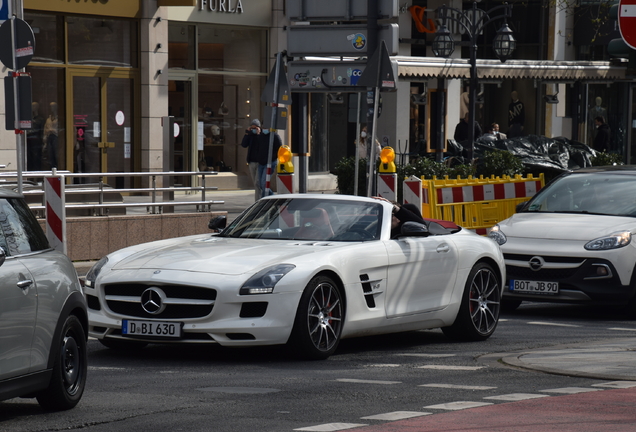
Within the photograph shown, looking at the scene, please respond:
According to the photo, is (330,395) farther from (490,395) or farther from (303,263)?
(303,263)

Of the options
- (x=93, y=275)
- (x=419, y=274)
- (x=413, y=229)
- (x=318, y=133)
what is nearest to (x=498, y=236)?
(x=419, y=274)

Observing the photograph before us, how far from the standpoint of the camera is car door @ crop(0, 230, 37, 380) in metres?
Answer: 6.26

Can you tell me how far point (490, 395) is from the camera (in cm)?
772

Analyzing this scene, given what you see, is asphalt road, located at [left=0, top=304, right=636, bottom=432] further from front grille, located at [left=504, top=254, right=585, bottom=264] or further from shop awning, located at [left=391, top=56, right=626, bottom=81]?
shop awning, located at [left=391, top=56, right=626, bottom=81]

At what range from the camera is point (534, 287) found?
12.5 meters

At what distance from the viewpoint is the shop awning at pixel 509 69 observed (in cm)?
2836

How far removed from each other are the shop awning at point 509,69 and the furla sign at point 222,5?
408 centimetres

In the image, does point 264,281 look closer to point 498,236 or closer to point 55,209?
point 498,236

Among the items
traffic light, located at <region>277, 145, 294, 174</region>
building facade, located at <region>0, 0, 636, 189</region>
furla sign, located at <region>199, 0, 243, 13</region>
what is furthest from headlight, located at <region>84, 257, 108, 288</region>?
furla sign, located at <region>199, 0, 243, 13</region>

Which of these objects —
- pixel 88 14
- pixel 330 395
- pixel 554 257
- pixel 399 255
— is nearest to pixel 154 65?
pixel 88 14

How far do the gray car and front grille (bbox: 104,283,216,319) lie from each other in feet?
4.85

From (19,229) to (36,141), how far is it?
18727 mm

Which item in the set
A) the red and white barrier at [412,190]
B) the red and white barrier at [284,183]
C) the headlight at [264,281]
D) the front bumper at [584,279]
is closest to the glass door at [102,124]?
the red and white barrier at [284,183]

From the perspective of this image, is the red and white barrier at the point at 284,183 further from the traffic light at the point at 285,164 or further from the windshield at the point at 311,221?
the windshield at the point at 311,221
